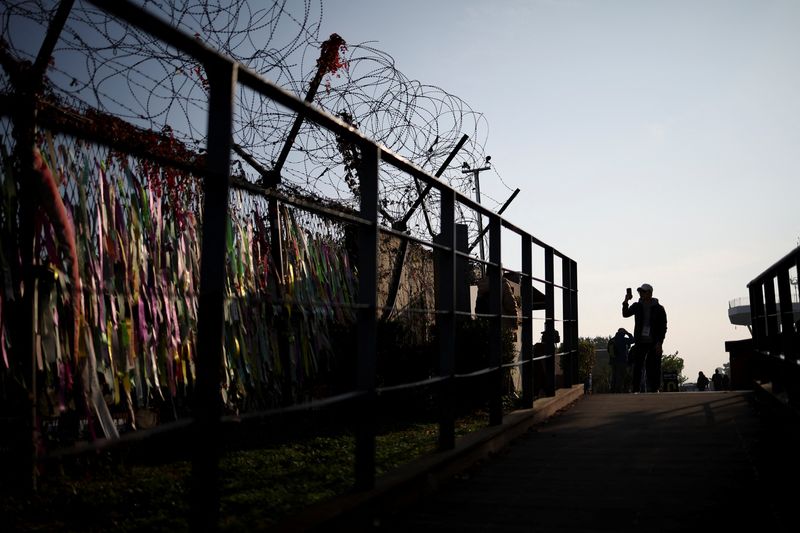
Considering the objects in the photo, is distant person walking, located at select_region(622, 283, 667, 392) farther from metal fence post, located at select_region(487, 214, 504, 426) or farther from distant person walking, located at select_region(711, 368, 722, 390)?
distant person walking, located at select_region(711, 368, 722, 390)

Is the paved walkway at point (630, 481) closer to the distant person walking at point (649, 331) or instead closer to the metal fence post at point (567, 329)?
the metal fence post at point (567, 329)

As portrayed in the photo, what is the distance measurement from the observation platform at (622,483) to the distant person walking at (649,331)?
4200mm

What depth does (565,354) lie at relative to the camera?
8281 millimetres

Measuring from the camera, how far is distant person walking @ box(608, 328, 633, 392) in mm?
14391

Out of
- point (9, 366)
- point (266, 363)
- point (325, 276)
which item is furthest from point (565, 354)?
point (9, 366)

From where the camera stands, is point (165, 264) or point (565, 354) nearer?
point (165, 264)

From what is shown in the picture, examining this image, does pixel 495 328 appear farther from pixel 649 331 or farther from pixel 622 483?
pixel 649 331

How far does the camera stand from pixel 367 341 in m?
3.22

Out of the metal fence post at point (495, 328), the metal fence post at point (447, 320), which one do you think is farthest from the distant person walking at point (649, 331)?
the metal fence post at point (447, 320)

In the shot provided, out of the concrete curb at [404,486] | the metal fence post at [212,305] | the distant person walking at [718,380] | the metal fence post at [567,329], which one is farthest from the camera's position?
the distant person walking at [718,380]

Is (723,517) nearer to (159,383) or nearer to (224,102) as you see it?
(224,102)

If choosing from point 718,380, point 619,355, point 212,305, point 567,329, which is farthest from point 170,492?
point 718,380

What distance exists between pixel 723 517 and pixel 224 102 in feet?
8.12

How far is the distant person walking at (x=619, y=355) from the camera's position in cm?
1439
